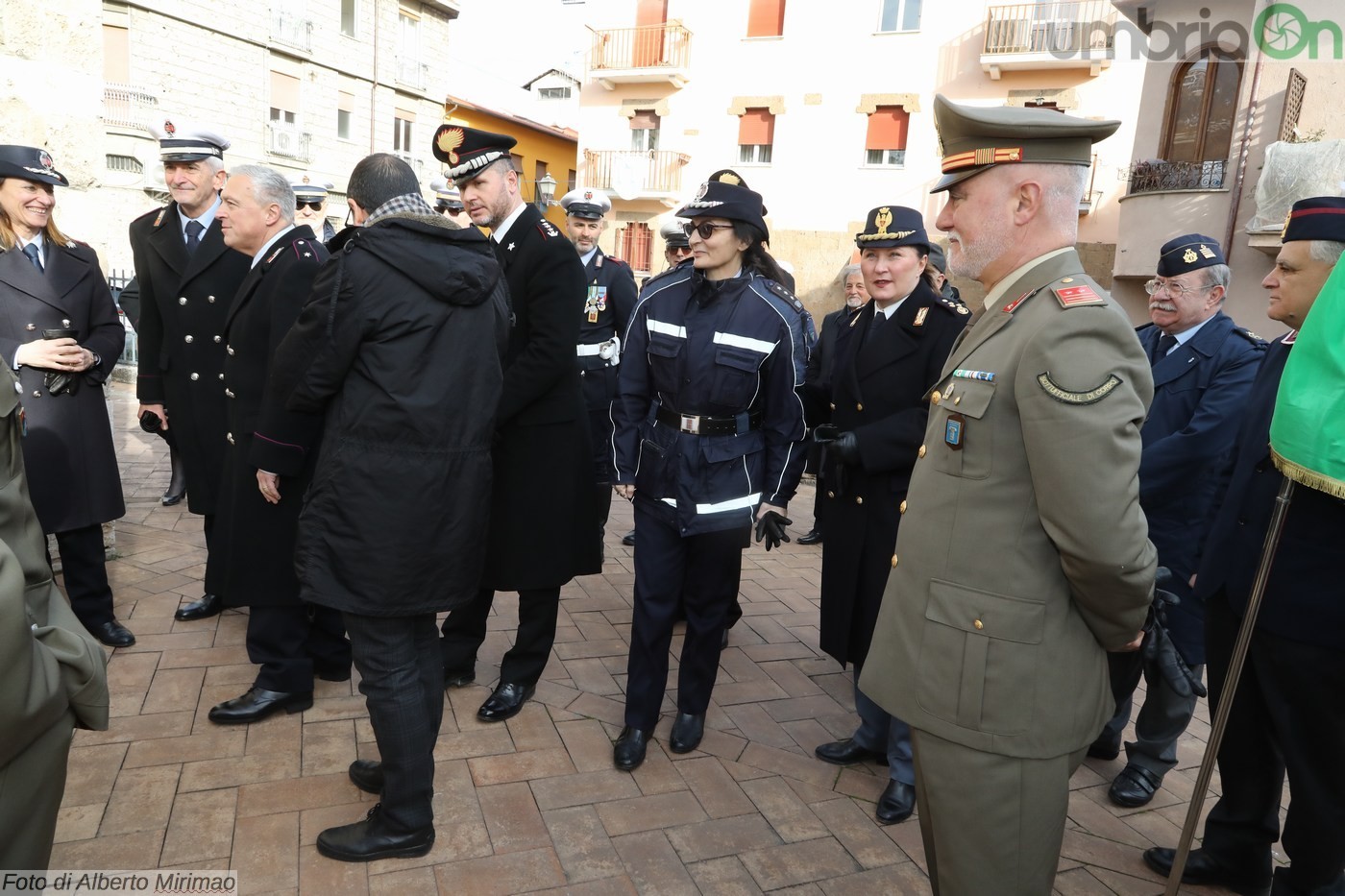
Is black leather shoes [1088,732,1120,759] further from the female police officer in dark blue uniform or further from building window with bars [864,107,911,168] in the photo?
building window with bars [864,107,911,168]

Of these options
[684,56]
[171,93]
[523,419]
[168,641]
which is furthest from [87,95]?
[171,93]

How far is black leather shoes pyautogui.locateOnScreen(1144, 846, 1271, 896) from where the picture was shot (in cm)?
277

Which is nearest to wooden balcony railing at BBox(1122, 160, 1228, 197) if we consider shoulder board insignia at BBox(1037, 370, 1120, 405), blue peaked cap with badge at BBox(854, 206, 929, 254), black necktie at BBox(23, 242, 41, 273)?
blue peaked cap with badge at BBox(854, 206, 929, 254)

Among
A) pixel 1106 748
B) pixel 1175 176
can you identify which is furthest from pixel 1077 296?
pixel 1175 176

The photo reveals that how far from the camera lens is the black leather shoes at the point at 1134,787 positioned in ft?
10.7

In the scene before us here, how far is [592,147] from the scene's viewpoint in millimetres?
24172

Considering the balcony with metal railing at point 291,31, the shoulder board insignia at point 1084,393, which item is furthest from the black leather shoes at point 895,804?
the balcony with metal railing at point 291,31

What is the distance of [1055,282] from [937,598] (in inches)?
27.9

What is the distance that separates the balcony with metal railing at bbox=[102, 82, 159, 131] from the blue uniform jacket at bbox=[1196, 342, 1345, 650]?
26.2 meters

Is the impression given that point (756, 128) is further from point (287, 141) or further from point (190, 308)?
point (190, 308)

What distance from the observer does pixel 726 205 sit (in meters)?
3.11

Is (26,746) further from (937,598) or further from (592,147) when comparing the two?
(592,147)

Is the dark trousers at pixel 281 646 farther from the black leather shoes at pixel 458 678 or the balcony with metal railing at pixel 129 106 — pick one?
the balcony with metal railing at pixel 129 106

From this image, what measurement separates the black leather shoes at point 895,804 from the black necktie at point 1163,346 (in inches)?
77.6
